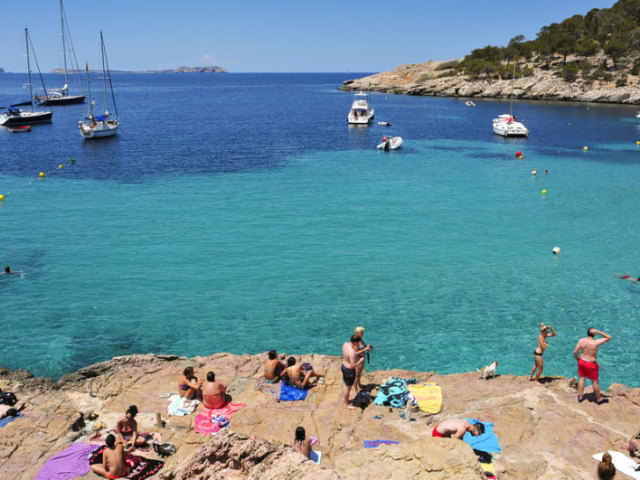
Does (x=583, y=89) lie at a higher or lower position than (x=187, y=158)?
higher

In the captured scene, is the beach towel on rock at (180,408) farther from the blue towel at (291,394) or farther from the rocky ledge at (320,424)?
the blue towel at (291,394)

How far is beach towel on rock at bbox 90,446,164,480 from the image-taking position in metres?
9.81

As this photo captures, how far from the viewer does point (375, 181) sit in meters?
41.2

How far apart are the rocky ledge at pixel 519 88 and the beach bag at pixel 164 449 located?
369 ft

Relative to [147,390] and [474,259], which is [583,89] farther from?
[147,390]

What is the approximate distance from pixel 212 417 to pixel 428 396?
5499mm

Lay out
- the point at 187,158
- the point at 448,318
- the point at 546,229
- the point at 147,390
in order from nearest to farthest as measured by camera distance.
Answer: the point at 147,390 → the point at 448,318 → the point at 546,229 → the point at 187,158

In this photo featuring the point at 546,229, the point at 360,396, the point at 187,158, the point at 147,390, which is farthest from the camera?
the point at 187,158

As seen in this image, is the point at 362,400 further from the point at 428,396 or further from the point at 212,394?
the point at 212,394

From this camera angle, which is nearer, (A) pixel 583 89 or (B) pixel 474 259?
(B) pixel 474 259

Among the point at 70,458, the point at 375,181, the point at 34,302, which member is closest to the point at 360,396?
the point at 70,458

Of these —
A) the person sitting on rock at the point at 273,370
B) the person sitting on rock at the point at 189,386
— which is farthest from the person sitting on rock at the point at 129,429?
the person sitting on rock at the point at 273,370

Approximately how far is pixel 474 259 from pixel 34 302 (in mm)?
20024

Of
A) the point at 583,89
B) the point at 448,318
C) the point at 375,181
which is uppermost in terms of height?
the point at 583,89
